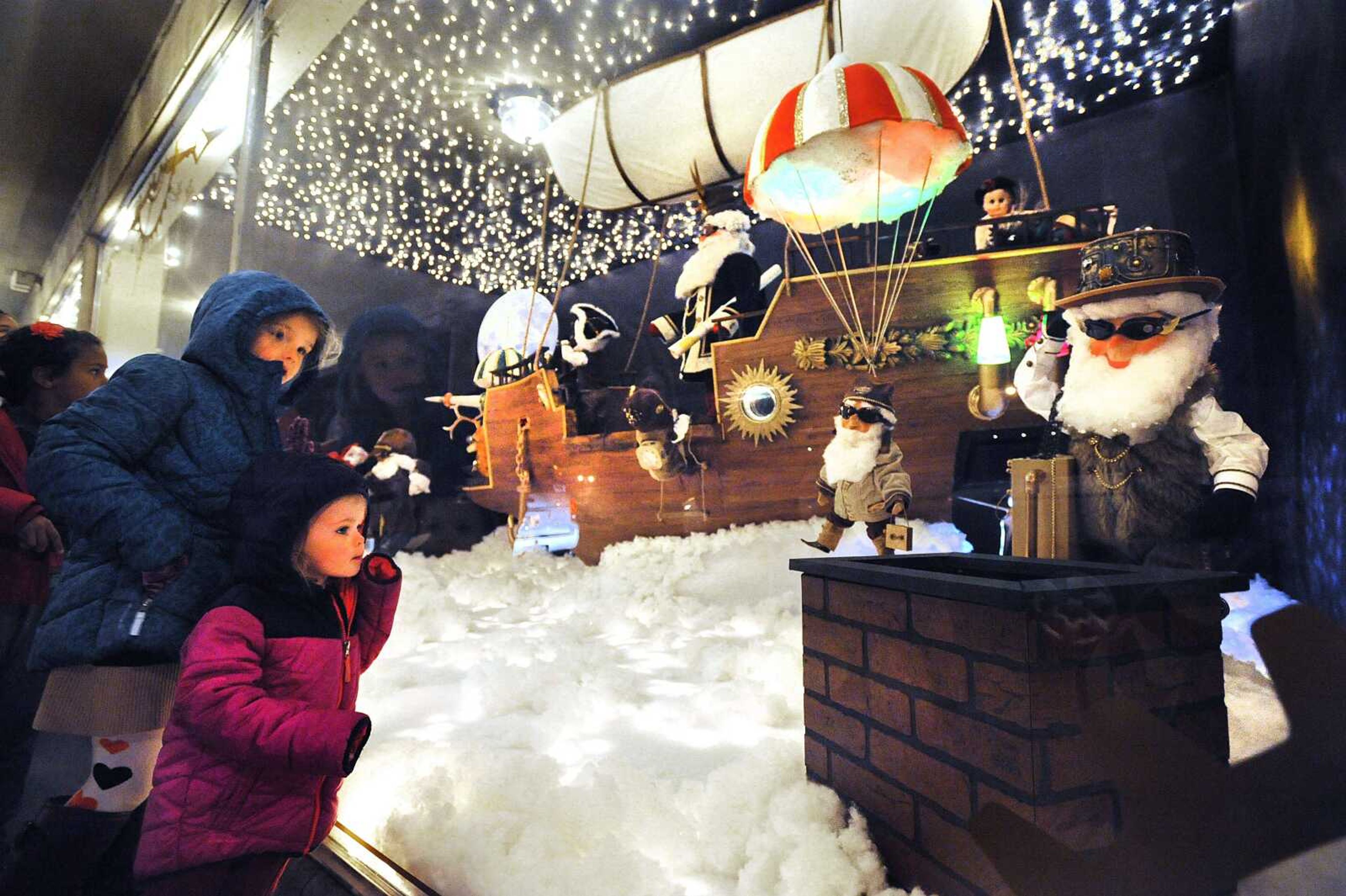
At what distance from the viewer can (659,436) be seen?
3094 millimetres

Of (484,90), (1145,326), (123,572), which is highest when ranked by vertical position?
(484,90)

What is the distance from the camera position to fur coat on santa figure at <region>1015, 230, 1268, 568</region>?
1.22 meters

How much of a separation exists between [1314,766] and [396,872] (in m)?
1.14

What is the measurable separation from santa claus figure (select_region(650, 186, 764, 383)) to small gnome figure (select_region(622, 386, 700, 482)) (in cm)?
26

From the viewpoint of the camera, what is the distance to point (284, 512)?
85 centimetres

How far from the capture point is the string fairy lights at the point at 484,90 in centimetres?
213

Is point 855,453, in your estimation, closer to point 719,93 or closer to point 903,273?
point 903,273

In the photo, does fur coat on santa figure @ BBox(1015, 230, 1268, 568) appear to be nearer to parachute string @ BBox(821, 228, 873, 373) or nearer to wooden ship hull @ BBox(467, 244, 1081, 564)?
wooden ship hull @ BBox(467, 244, 1081, 564)

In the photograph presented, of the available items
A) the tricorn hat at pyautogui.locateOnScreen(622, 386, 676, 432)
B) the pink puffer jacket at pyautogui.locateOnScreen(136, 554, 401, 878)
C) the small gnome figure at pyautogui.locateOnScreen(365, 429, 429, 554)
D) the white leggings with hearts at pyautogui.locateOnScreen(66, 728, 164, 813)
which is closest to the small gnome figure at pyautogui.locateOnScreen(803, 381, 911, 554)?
the tricorn hat at pyautogui.locateOnScreen(622, 386, 676, 432)

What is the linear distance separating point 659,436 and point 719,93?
1.79 meters

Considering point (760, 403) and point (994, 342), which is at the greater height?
point (994, 342)

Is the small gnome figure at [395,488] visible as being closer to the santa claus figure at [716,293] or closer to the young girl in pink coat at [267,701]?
the santa claus figure at [716,293]

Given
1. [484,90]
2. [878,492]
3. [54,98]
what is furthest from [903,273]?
[54,98]

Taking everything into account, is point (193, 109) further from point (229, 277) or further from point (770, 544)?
A: point (770, 544)
